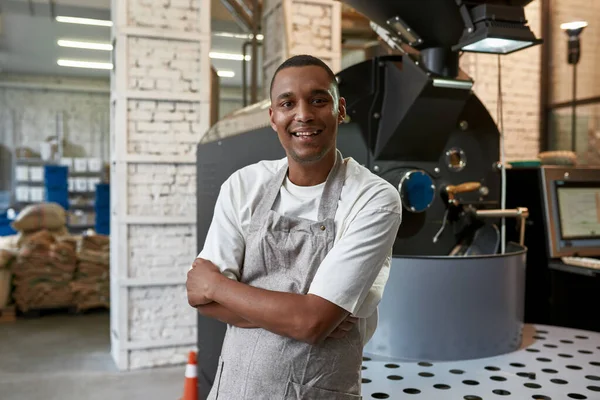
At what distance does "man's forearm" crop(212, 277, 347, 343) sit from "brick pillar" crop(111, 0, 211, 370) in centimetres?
315

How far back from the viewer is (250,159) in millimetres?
2385

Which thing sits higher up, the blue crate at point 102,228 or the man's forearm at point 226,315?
the man's forearm at point 226,315

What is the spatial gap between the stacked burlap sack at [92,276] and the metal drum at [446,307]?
16.1 feet

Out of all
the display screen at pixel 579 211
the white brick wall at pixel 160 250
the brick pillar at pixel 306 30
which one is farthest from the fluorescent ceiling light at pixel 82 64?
the display screen at pixel 579 211

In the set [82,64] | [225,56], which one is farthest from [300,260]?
[82,64]

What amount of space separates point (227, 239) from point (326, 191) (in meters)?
0.24

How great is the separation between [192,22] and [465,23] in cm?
295

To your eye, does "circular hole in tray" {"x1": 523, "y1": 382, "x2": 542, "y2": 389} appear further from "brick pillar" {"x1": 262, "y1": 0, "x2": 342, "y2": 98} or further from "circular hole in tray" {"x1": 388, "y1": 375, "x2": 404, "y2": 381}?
"brick pillar" {"x1": 262, "y1": 0, "x2": 342, "y2": 98}

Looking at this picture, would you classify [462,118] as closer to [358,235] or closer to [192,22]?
[358,235]

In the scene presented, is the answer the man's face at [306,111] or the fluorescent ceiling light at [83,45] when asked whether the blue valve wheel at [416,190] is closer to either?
the man's face at [306,111]

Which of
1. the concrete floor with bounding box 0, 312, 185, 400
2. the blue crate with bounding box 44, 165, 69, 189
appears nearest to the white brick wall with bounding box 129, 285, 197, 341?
the concrete floor with bounding box 0, 312, 185, 400

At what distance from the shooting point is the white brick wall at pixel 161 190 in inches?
162

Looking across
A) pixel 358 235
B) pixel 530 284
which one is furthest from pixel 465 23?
pixel 530 284

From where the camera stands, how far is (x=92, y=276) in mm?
5992
